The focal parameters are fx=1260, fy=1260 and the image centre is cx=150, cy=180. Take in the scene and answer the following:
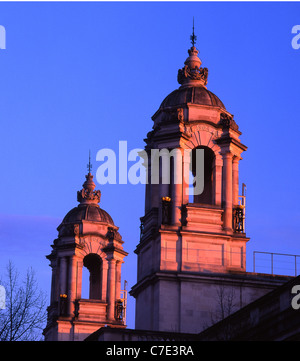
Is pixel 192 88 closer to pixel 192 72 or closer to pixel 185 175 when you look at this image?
pixel 192 72

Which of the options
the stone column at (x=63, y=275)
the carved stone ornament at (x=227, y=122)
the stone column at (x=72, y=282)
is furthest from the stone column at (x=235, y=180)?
the stone column at (x=63, y=275)

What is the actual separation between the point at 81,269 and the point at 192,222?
1001 inches

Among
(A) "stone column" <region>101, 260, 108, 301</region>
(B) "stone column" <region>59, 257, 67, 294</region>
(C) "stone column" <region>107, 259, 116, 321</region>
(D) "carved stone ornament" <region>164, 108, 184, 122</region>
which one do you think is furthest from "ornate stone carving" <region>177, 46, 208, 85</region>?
(A) "stone column" <region>101, 260, 108, 301</region>

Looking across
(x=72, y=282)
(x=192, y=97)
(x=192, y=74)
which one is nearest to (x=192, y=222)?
(x=192, y=97)

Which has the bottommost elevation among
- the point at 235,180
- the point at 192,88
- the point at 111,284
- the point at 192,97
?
the point at 111,284

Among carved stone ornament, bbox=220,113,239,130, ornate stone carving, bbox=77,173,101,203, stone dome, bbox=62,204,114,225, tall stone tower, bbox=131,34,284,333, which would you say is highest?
ornate stone carving, bbox=77,173,101,203

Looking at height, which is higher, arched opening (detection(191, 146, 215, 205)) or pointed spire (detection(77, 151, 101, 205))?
pointed spire (detection(77, 151, 101, 205))

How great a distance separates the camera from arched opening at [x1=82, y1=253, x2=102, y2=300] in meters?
92.7

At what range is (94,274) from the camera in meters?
95.1

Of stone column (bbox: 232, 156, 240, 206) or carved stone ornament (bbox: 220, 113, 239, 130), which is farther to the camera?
carved stone ornament (bbox: 220, 113, 239, 130)

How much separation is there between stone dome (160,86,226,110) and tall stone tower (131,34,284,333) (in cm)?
5

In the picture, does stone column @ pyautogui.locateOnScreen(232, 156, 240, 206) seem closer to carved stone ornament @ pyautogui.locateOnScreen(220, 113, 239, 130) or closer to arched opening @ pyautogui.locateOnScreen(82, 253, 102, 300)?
carved stone ornament @ pyautogui.locateOnScreen(220, 113, 239, 130)
